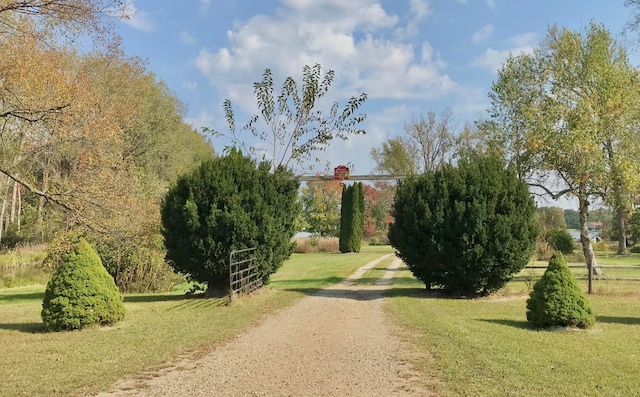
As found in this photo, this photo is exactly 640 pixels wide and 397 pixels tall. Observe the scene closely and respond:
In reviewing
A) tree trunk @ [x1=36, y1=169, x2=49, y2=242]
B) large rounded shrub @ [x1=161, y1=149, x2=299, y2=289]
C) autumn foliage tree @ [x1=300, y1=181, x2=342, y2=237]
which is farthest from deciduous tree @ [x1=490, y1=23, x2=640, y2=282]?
autumn foliage tree @ [x1=300, y1=181, x2=342, y2=237]

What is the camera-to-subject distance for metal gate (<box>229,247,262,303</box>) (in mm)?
12609

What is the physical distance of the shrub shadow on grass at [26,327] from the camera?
8906 mm

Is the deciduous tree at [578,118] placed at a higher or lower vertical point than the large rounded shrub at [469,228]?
higher

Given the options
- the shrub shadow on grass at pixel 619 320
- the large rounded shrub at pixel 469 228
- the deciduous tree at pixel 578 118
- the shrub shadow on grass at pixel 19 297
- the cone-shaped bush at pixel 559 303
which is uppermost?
the deciduous tree at pixel 578 118

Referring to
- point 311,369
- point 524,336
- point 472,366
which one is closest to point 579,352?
point 524,336

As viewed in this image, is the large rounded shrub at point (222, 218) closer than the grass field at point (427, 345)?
No

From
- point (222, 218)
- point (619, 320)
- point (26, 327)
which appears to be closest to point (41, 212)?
point (222, 218)

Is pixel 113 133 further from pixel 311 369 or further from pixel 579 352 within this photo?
pixel 579 352

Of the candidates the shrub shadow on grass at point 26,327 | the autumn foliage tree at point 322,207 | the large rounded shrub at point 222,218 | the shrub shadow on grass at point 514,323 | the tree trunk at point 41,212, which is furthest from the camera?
the autumn foliage tree at point 322,207

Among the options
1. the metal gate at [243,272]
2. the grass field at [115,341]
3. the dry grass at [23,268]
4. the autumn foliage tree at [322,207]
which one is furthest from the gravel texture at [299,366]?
the autumn foliage tree at [322,207]

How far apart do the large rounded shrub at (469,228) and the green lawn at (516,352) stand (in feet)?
5.28

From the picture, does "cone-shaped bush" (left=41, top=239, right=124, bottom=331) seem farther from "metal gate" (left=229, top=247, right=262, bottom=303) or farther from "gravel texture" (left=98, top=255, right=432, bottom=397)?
"metal gate" (left=229, top=247, right=262, bottom=303)

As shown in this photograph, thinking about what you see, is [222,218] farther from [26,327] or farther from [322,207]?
[322,207]

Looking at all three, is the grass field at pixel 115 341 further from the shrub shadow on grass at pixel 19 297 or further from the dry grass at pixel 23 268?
the dry grass at pixel 23 268
